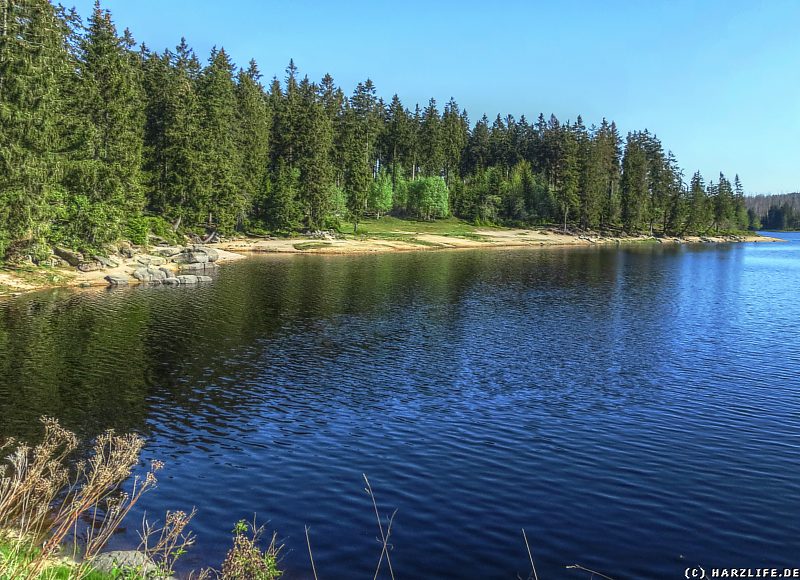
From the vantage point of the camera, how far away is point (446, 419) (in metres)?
22.8

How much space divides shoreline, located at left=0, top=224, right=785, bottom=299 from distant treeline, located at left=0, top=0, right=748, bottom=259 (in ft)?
8.99

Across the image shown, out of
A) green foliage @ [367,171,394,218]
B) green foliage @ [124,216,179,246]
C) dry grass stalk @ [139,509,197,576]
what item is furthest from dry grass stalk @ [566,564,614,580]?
green foliage @ [367,171,394,218]

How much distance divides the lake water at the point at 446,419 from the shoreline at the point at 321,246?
17.4 feet

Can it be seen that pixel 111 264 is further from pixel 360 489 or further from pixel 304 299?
pixel 360 489

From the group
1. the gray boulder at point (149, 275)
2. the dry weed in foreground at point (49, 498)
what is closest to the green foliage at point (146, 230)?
the gray boulder at point (149, 275)

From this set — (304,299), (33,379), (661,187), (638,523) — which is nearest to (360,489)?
(638,523)

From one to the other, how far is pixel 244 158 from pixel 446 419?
91936 mm

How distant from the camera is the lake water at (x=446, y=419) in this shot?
A: 47.1ft

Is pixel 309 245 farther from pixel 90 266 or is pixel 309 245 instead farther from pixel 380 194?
pixel 90 266

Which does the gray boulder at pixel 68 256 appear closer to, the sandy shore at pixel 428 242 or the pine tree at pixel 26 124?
the pine tree at pixel 26 124

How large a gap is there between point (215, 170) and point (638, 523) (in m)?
87.7

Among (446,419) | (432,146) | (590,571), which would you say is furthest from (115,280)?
(432,146)

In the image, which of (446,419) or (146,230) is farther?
(146,230)

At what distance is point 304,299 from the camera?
51.4 metres
